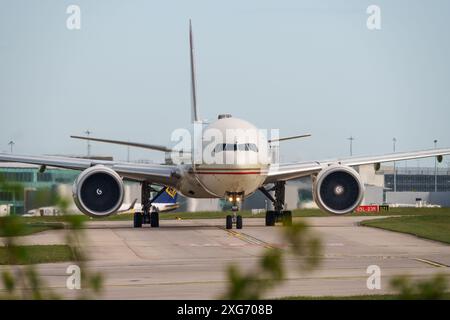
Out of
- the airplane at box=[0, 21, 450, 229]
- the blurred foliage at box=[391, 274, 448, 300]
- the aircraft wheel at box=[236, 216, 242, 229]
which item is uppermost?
the airplane at box=[0, 21, 450, 229]

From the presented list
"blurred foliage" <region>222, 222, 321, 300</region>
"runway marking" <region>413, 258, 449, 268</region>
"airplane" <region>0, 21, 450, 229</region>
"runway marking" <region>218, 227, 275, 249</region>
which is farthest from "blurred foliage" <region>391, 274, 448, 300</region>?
"airplane" <region>0, 21, 450, 229</region>

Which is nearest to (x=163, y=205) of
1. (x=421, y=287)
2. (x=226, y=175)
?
(x=226, y=175)

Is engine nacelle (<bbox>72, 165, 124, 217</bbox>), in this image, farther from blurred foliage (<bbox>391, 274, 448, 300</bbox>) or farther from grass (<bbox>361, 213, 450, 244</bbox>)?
blurred foliage (<bbox>391, 274, 448, 300</bbox>)

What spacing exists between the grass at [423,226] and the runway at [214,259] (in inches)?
23.9

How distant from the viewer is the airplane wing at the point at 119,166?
3581cm

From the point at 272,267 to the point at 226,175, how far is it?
2801 cm

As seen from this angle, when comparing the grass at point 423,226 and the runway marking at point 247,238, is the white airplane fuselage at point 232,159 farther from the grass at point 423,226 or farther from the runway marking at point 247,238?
the grass at point 423,226

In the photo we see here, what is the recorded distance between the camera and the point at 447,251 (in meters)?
26.6

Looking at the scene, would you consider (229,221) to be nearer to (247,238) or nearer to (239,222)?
(239,222)

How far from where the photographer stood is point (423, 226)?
3612 cm

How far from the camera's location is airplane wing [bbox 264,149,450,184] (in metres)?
35.7

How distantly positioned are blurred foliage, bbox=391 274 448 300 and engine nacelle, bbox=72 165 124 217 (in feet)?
94.1

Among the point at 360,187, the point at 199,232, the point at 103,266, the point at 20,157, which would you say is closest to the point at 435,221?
the point at 360,187
